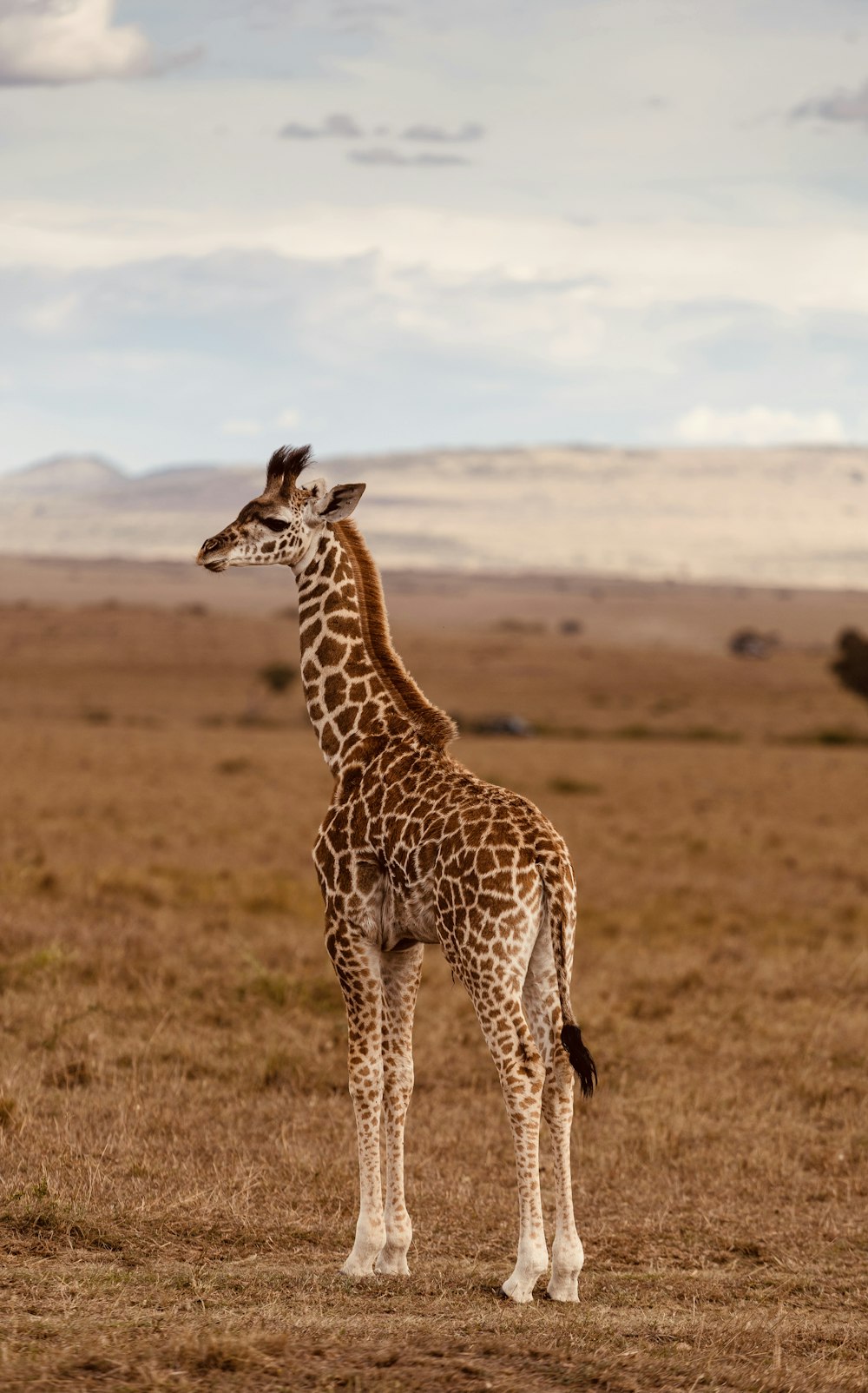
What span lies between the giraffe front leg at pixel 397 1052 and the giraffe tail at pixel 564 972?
82 centimetres

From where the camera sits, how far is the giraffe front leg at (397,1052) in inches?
304

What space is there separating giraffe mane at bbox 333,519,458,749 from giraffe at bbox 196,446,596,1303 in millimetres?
10

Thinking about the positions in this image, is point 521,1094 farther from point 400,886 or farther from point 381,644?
point 381,644

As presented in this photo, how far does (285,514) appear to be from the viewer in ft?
27.4

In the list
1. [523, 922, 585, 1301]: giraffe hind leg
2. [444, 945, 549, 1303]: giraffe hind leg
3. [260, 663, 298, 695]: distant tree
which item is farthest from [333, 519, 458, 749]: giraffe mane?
[260, 663, 298, 695]: distant tree

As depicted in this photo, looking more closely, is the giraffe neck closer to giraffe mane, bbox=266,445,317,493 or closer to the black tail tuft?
giraffe mane, bbox=266,445,317,493

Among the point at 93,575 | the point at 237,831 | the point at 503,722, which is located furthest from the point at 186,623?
the point at 93,575

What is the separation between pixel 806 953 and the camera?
18078 mm

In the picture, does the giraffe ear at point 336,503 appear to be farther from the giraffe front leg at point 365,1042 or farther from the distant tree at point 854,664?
the distant tree at point 854,664

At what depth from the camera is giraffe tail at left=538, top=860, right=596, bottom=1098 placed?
280 inches

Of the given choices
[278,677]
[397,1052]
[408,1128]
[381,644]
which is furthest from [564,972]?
[278,677]

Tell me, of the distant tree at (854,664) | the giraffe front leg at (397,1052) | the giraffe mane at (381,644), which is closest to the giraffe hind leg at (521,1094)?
the giraffe front leg at (397,1052)

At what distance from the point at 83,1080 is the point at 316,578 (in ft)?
14.7

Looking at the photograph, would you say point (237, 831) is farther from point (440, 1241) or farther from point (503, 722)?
point (503, 722)
